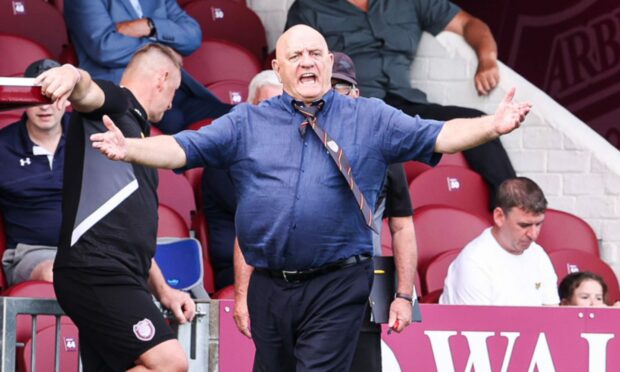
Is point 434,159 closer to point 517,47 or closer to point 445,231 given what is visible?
point 445,231

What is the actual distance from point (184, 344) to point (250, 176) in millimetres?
1117

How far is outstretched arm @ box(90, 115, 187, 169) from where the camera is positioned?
439cm

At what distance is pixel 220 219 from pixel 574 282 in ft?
5.74

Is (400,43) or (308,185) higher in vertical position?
(400,43)

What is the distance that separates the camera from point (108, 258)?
529cm

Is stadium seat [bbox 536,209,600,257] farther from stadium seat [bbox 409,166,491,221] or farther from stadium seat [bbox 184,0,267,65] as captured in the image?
stadium seat [bbox 184,0,267,65]

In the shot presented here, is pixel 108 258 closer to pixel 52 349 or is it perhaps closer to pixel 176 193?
pixel 52 349

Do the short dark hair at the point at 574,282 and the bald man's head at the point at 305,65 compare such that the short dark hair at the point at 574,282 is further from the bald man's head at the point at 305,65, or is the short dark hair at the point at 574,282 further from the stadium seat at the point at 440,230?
the bald man's head at the point at 305,65

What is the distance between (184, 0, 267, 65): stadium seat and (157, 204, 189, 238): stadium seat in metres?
2.38

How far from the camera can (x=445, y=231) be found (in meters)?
7.82

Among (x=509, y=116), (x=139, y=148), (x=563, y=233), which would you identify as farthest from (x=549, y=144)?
(x=139, y=148)

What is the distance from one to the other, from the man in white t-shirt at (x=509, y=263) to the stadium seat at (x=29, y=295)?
6.25 ft

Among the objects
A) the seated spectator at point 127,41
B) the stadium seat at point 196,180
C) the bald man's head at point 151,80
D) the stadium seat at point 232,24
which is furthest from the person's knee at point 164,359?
the stadium seat at point 232,24

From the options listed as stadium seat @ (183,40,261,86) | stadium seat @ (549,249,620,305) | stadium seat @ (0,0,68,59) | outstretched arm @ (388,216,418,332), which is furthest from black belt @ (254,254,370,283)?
stadium seat @ (183,40,261,86)
